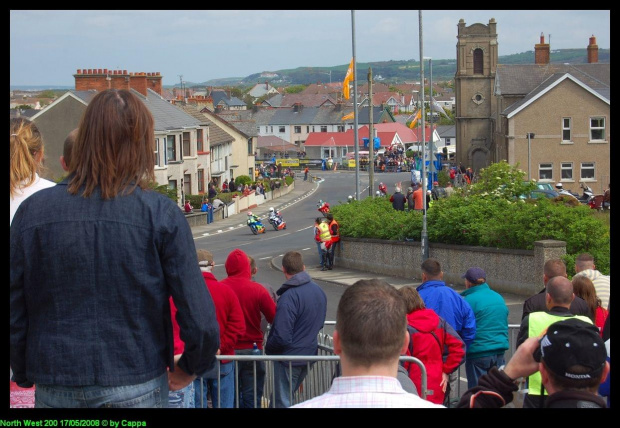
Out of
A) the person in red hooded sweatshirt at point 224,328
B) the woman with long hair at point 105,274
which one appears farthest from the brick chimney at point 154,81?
the woman with long hair at point 105,274

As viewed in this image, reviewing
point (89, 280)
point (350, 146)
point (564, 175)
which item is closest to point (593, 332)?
point (89, 280)

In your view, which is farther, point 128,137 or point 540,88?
point 540,88

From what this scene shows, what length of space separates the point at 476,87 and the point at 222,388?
79137 mm

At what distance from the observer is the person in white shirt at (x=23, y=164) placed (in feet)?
16.4

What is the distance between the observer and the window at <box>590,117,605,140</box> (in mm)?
Result: 57594

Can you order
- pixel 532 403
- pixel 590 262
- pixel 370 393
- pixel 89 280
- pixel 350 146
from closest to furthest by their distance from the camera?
1. pixel 370 393
2. pixel 89 280
3. pixel 532 403
4. pixel 590 262
5. pixel 350 146

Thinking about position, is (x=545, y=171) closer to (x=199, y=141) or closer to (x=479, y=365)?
(x=199, y=141)

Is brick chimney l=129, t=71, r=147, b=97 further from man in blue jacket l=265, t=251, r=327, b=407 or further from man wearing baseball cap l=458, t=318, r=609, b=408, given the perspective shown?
man wearing baseball cap l=458, t=318, r=609, b=408

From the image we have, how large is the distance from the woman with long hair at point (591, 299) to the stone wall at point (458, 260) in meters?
13.2

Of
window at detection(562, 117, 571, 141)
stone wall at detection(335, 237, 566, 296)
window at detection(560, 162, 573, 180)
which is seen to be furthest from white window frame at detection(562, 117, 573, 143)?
stone wall at detection(335, 237, 566, 296)

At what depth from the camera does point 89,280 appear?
3727mm

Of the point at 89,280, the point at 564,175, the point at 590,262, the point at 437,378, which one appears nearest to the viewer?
the point at 89,280
